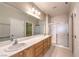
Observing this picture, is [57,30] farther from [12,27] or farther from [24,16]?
[12,27]

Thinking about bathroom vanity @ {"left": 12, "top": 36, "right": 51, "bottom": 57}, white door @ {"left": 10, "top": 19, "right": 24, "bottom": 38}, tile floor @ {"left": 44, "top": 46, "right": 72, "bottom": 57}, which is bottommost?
tile floor @ {"left": 44, "top": 46, "right": 72, "bottom": 57}

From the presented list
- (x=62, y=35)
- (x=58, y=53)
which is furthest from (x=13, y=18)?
(x=62, y=35)

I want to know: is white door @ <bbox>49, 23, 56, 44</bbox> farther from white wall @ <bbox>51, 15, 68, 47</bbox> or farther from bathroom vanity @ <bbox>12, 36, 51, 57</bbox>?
bathroom vanity @ <bbox>12, 36, 51, 57</bbox>

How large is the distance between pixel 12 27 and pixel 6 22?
251mm

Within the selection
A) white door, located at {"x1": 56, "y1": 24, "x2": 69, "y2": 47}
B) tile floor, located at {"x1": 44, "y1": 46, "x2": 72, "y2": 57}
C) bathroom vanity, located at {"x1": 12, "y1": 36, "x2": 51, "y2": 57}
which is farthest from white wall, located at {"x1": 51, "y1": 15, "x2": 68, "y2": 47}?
bathroom vanity, located at {"x1": 12, "y1": 36, "x2": 51, "y2": 57}

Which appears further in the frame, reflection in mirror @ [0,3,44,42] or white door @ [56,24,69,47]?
white door @ [56,24,69,47]

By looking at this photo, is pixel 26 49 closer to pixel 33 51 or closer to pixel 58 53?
pixel 33 51

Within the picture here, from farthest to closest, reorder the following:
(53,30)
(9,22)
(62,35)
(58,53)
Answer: (53,30), (62,35), (58,53), (9,22)

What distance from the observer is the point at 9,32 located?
2.54 m

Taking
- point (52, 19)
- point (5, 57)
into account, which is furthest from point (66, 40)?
point (5, 57)

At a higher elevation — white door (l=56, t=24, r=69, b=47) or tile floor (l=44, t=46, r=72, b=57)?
white door (l=56, t=24, r=69, b=47)

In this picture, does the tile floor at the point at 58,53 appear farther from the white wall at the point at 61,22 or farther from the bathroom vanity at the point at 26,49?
the white wall at the point at 61,22

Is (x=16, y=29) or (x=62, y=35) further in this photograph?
(x=62, y=35)

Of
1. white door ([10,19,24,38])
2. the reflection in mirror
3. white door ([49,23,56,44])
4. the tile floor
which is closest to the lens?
the reflection in mirror
